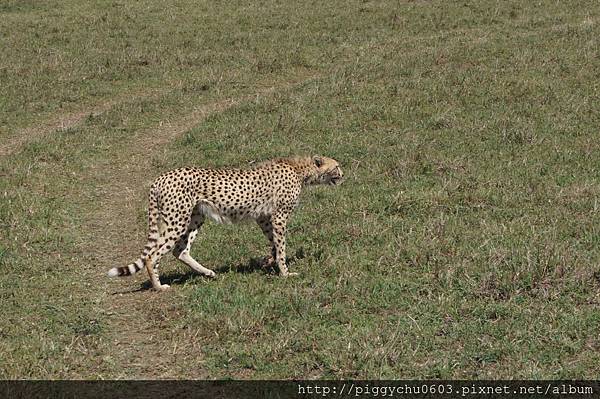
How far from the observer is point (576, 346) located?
754 cm

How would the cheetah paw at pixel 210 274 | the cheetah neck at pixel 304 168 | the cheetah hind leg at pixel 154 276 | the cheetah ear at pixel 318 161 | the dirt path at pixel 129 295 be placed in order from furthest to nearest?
the cheetah ear at pixel 318 161 < the cheetah neck at pixel 304 168 < the cheetah paw at pixel 210 274 < the cheetah hind leg at pixel 154 276 < the dirt path at pixel 129 295

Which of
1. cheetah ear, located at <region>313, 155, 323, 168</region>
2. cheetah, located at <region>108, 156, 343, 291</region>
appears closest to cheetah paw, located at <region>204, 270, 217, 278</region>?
cheetah, located at <region>108, 156, 343, 291</region>

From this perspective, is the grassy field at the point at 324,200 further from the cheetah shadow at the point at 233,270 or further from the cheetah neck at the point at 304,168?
the cheetah neck at the point at 304,168

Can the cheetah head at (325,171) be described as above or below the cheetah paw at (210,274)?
above

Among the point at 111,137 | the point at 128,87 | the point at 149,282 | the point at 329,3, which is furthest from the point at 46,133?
the point at 329,3

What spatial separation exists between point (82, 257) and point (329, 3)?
23.8 metres

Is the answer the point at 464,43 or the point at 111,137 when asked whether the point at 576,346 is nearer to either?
the point at 111,137

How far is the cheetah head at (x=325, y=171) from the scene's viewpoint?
11.0m

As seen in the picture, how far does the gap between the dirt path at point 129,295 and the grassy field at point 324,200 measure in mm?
35

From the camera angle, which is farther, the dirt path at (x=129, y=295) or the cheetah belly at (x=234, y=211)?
the cheetah belly at (x=234, y=211)

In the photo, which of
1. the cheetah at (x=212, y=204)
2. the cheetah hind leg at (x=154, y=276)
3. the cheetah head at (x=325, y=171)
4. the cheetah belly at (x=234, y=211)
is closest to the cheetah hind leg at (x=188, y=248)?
the cheetah at (x=212, y=204)

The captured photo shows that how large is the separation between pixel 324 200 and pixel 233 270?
3018 millimetres

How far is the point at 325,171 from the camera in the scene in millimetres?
11023

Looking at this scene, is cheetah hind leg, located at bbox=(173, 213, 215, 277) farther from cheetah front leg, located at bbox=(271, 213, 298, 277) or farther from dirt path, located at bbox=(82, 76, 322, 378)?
cheetah front leg, located at bbox=(271, 213, 298, 277)
